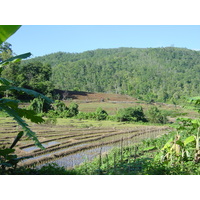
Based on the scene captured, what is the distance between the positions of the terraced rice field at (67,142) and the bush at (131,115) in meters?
1.09

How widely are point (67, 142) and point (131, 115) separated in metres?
4.30

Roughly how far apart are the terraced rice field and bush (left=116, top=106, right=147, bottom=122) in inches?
43.1

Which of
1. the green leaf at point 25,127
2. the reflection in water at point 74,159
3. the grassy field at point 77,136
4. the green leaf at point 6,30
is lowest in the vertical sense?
the reflection in water at point 74,159

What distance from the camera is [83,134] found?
717cm

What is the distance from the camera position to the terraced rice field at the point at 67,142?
178 inches

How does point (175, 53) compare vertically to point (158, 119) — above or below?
above

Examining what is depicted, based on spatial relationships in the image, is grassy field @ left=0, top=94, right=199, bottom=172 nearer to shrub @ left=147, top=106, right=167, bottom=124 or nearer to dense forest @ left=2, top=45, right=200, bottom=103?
shrub @ left=147, top=106, right=167, bottom=124

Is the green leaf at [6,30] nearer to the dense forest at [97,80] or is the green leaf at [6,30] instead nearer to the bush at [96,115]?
the dense forest at [97,80]

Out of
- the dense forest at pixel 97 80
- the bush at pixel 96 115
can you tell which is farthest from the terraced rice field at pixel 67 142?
the dense forest at pixel 97 80

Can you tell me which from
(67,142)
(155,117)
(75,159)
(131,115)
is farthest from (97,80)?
(75,159)

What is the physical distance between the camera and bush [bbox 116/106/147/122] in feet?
31.1
